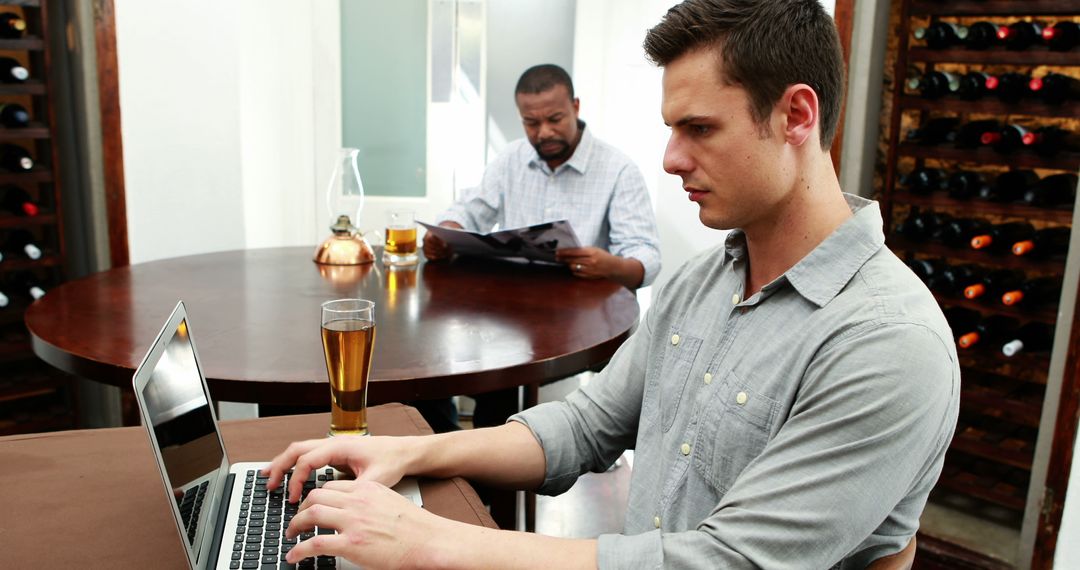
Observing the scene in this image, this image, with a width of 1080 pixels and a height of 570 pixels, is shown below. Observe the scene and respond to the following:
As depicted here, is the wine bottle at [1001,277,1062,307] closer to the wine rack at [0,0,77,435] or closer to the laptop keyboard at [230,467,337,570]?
the laptop keyboard at [230,467,337,570]

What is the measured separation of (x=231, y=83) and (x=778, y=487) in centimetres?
311

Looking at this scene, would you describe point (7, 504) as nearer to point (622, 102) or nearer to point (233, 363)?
point (233, 363)

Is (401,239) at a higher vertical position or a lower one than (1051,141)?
lower

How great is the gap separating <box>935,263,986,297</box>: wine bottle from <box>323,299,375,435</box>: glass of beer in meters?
2.18

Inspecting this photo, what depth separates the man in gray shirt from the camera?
983 millimetres

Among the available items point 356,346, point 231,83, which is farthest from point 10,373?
Answer: point 356,346

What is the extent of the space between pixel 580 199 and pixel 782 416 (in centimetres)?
222

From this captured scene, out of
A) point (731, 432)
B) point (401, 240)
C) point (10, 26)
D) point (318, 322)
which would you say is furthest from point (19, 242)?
point (731, 432)

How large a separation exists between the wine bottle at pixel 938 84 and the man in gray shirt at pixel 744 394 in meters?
1.87

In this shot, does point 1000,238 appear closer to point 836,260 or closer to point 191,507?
point 836,260

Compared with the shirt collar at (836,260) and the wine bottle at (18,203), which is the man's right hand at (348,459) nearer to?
the shirt collar at (836,260)

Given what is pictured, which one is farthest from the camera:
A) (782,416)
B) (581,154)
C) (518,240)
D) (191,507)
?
(581,154)

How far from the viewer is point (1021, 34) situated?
274cm

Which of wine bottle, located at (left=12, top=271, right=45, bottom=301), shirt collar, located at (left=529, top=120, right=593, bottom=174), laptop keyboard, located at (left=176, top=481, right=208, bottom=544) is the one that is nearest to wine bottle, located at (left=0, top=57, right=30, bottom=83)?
wine bottle, located at (left=12, top=271, right=45, bottom=301)
